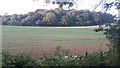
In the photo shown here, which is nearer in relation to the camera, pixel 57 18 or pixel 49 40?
pixel 57 18

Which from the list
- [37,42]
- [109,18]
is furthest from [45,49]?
[109,18]

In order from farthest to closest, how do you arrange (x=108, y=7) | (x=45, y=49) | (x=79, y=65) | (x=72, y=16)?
(x=45, y=49)
(x=72, y=16)
(x=108, y=7)
(x=79, y=65)

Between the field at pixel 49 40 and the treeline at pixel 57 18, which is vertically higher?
the treeline at pixel 57 18

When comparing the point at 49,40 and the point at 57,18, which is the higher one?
the point at 57,18

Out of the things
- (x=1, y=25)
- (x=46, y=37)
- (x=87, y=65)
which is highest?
(x=1, y=25)

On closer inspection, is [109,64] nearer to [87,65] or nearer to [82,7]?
[87,65]
